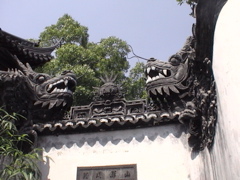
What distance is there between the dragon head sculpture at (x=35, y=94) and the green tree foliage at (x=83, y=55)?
5390mm

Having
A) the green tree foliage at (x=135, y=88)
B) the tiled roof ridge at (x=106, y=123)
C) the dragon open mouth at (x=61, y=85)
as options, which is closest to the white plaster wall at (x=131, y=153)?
the tiled roof ridge at (x=106, y=123)

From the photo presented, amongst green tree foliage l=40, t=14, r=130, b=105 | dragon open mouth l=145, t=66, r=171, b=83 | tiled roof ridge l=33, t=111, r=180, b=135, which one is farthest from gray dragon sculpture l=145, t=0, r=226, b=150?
green tree foliage l=40, t=14, r=130, b=105

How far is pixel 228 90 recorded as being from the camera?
4684mm

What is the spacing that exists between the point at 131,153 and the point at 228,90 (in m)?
2.69

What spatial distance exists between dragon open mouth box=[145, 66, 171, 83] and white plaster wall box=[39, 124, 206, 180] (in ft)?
3.26

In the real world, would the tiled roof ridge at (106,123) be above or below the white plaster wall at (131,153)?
above

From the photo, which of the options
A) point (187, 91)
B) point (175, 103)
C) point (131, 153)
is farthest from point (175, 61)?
point (131, 153)

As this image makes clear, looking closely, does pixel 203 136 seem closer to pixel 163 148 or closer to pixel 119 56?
pixel 163 148

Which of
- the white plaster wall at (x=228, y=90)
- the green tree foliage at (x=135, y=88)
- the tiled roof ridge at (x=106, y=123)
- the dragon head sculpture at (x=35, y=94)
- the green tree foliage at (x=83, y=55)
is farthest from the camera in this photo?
the green tree foliage at (x=135, y=88)

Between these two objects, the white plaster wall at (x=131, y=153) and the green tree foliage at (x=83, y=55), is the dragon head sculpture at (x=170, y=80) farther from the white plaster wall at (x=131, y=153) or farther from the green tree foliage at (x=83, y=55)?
the green tree foliage at (x=83, y=55)

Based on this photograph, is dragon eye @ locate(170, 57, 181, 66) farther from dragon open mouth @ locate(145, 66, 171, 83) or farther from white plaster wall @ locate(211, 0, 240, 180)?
white plaster wall @ locate(211, 0, 240, 180)

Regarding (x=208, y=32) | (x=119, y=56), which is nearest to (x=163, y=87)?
(x=208, y=32)

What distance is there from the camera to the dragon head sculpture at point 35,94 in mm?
7086

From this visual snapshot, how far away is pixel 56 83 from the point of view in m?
7.79
